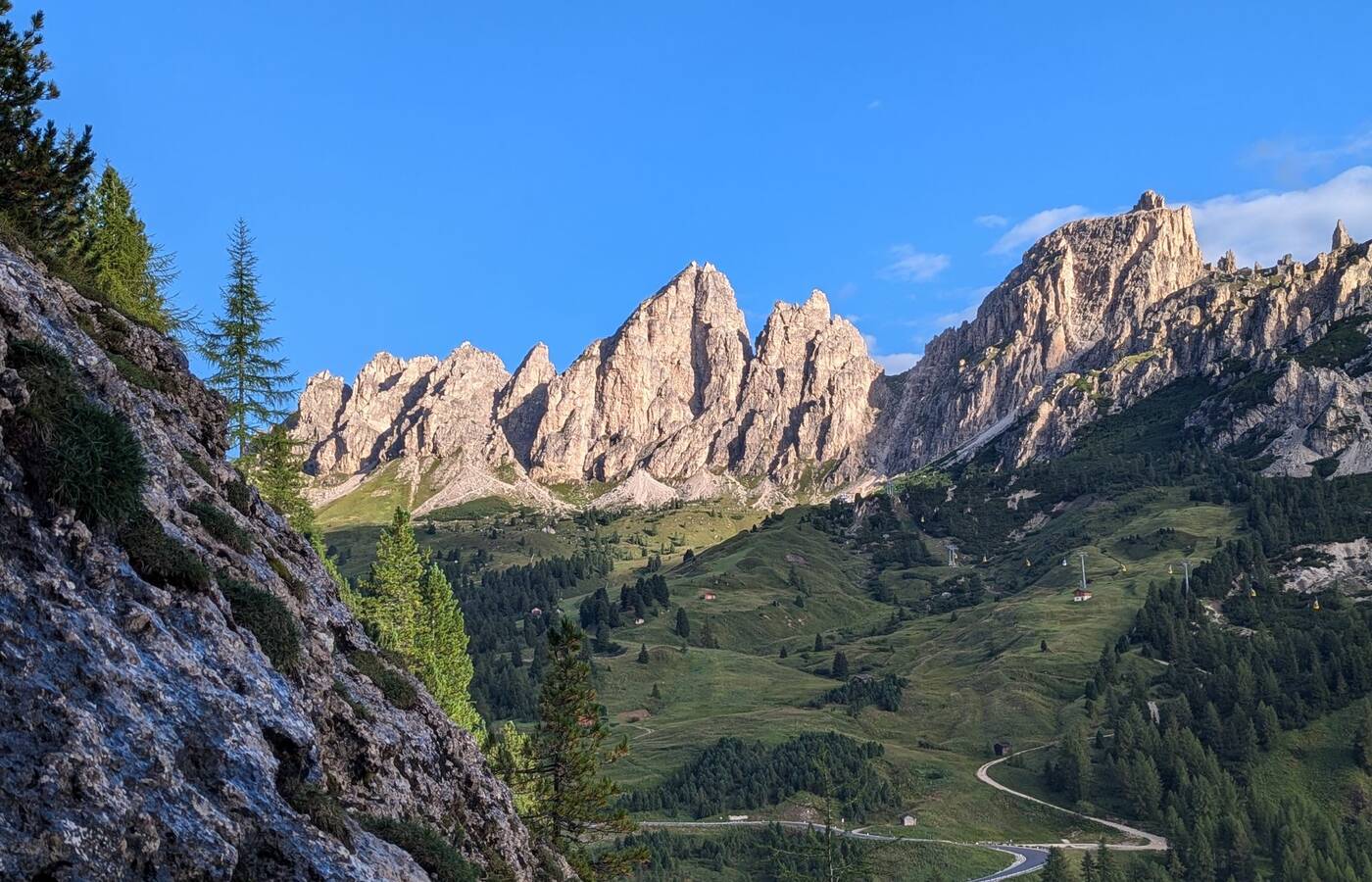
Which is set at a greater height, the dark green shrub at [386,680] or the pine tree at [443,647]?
the pine tree at [443,647]

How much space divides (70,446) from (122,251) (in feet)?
152

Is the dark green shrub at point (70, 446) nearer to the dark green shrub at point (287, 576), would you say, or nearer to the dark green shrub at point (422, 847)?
the dark green shrub at point (422, 847)

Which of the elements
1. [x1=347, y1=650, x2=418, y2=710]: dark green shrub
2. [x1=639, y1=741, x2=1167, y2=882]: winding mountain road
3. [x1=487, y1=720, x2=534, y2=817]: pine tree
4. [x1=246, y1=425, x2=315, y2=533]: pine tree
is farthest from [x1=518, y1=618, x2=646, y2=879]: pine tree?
[x1=639, y1=741, x2=1167, y2=882]: winding mountain road

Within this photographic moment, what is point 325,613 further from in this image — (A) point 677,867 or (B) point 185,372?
(A) point 677,867

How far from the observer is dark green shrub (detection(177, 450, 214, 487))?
3794cm

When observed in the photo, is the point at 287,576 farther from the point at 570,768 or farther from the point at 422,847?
the point at 570,768

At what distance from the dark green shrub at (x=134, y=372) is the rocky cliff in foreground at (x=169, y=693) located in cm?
11

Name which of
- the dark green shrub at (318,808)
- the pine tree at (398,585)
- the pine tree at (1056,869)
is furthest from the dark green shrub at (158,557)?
the pine tree at (1056,869)

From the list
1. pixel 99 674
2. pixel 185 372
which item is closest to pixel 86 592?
pixel 99 674

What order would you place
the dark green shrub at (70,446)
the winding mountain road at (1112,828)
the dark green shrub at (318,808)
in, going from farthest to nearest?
1. the winding mountain road at (1112,828)
2. the dark green shrub at (318,808)
3. the dark green shrub at (70,446)

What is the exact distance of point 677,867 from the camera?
155250 millimetres

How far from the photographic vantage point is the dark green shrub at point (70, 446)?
23703mm

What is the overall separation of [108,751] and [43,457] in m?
7.21

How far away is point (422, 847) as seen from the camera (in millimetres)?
29688
